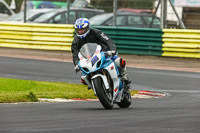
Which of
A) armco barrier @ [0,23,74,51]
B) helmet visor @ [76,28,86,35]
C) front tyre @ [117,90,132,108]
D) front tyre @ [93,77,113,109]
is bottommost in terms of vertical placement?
armco barrier @ [0,23,74,51]

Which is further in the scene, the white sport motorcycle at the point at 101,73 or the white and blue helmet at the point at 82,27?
the white and blue helmet at the point at 82,27

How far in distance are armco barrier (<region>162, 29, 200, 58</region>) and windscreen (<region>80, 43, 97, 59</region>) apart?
32.9 feet

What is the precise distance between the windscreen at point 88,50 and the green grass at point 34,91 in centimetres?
160

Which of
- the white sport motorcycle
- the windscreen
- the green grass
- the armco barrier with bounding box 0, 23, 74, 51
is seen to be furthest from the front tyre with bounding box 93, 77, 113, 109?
the armco barrier with bounding box 0, 23, 74, 51

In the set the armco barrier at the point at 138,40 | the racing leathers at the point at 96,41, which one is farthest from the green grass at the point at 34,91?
the armco barrier at the point at 138,40

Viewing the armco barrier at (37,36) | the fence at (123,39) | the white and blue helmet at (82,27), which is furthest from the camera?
the armco barrier at (37,36)

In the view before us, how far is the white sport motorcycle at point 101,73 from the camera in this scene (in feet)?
31.2

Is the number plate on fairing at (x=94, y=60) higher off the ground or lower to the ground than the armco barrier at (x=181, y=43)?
higher

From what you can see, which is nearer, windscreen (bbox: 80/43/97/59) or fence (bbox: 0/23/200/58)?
windscreen (bbox: 80/43/97/59)

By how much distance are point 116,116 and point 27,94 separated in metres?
3.15

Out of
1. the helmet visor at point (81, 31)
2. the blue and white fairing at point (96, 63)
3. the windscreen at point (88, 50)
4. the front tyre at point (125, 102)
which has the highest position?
the helmet visor at point (81, 31)

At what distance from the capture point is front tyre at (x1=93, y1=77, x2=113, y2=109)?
9.39m

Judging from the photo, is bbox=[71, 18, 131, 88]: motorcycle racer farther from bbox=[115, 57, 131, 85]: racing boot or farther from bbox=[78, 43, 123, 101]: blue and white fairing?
bbox=[78, 43, 123, 101]: blue and white fairing

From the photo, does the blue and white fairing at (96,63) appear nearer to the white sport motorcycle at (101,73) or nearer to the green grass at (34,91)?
the white sport motorcycle at (101,73)
